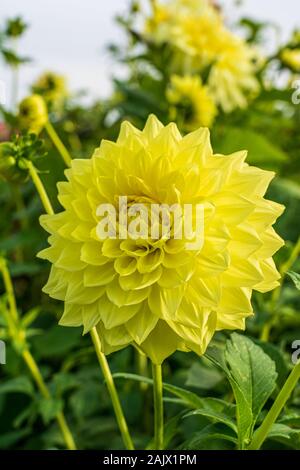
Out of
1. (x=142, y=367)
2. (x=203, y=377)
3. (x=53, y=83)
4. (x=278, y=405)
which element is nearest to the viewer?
(x=278, y=405)

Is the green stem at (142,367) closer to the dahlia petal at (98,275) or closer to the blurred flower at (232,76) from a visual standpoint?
the dahlia petal at (98,275)

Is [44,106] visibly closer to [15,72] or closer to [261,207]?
[261,207]

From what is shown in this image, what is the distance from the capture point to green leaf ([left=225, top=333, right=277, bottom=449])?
2.42 ft

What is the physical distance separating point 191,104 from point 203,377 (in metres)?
0.78

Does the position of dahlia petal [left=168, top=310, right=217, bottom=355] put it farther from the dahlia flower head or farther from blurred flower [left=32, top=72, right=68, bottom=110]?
blurred flower [left=32, top=72, right=68, bottom=110]

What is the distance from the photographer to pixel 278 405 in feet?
2.32

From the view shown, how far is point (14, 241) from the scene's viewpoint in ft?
5.91

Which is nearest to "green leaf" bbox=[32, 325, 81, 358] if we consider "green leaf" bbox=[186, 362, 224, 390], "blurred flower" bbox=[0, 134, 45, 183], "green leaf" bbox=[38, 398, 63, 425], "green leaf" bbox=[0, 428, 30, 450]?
"green leaf" bbox=[0, 428, 30, 450]

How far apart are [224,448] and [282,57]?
129 centimetres

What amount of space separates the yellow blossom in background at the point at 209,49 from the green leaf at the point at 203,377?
3.18 feet

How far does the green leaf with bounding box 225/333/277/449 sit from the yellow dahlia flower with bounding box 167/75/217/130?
0.95 metres

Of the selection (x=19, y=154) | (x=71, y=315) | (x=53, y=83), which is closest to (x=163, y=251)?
(x=71, y=315)

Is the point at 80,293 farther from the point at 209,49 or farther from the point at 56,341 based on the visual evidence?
the point at 209,49

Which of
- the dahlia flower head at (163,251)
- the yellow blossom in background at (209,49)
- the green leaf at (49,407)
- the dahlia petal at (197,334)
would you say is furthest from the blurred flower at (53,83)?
the dahlia petal at (197,334)
